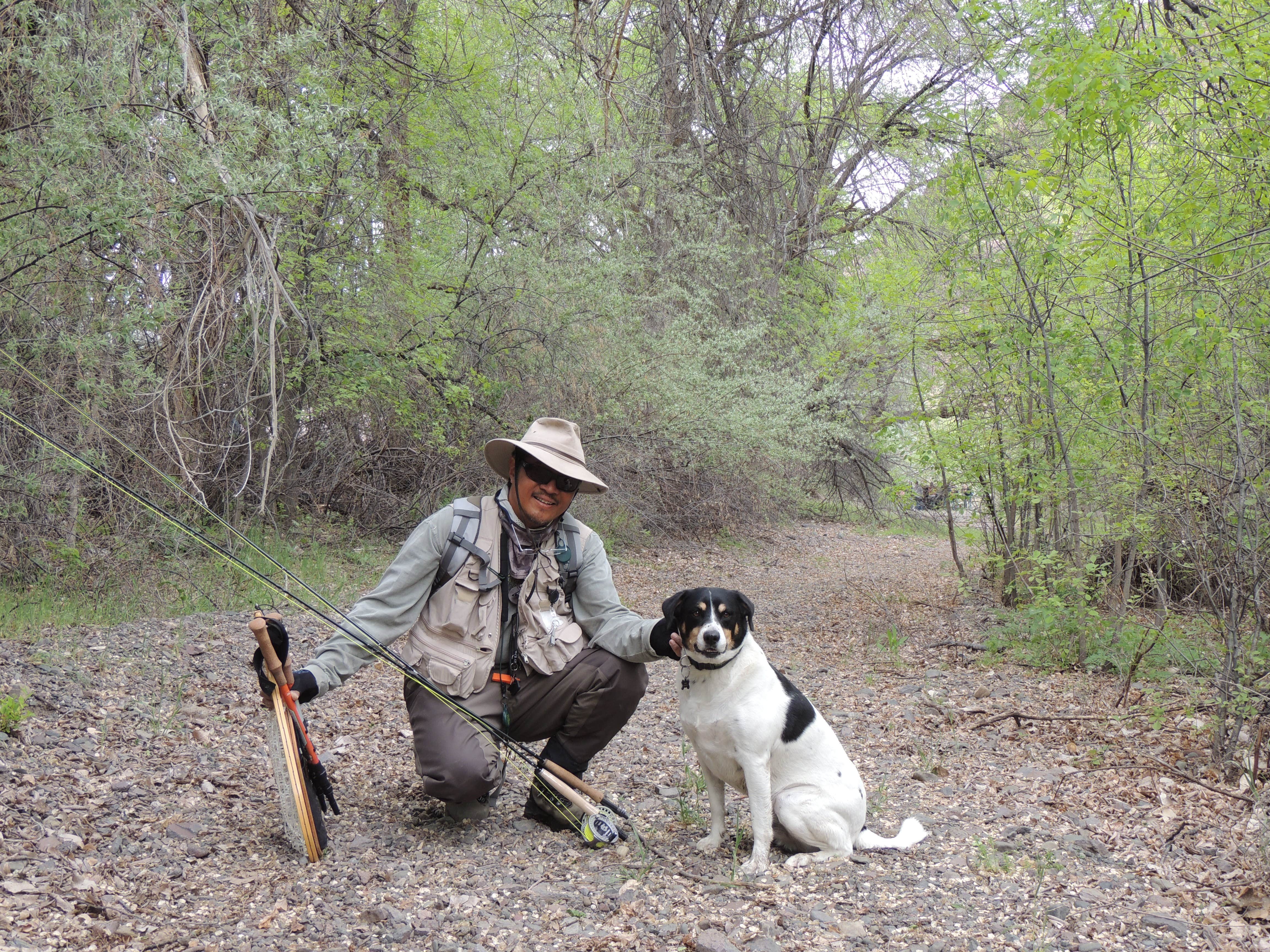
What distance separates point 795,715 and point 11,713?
337 centimetres

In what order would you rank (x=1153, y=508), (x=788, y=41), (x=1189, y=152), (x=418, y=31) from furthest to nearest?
(x=418, y=31) < (x=788, y=41) < (x=1189, y=152) < (x=1153, y=508)

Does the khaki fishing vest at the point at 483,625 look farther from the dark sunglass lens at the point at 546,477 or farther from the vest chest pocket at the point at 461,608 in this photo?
the dark sunglass lens at the point at 546,477

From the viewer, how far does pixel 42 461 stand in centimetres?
695

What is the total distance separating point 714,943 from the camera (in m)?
3.08

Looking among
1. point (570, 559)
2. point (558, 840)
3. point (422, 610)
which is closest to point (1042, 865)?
point (558, 840)

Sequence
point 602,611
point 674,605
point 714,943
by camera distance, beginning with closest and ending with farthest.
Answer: point 714,943, point 674,605, point 602,611

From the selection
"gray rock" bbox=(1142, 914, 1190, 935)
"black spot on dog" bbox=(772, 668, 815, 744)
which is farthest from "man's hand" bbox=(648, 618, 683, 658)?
"gray rock" bbox=(1142, 914, 1190, 935)

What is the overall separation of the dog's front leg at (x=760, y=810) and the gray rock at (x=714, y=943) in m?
0.59

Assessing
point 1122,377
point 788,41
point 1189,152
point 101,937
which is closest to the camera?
point 101,937

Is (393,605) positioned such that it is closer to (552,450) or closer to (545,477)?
(545,477)

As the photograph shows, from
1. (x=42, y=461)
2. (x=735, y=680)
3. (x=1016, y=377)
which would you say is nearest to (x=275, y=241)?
(x=42, y=461)

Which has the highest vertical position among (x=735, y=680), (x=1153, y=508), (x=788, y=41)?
(x=788, y=41)

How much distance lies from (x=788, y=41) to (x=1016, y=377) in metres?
4.79

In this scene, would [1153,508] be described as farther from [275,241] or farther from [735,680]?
[275,241]
